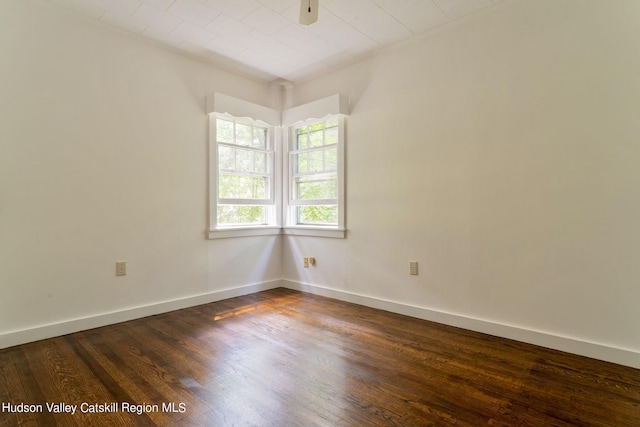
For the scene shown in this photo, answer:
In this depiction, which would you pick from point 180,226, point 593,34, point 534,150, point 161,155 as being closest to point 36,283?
point 180,226

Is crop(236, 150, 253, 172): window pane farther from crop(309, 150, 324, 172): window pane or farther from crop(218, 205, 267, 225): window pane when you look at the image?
crop(309, 150, 324, 172): window pane

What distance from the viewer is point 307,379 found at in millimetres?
1898

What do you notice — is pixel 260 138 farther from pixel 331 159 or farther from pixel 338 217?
pixel 338 217

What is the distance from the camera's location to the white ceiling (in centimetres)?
253

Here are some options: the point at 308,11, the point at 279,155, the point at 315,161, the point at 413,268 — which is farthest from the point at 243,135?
the point at 413,268

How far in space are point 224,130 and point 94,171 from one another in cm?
137

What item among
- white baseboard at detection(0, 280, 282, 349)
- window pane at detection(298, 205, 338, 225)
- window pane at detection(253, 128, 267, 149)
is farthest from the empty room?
window pane at detection(253, 128, 267, 149)

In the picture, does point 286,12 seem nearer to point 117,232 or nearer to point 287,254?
point 117,232

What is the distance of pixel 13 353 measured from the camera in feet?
7.30

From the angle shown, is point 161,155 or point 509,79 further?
point 161,155

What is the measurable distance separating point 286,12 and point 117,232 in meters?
2.33

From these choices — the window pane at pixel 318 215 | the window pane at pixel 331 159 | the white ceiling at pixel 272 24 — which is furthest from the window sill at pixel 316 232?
the white ceiling at pixel 272 24

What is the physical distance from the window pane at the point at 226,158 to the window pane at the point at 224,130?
0.33 feet

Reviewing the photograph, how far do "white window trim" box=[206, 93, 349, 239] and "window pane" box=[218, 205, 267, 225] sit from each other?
0.08 metres
